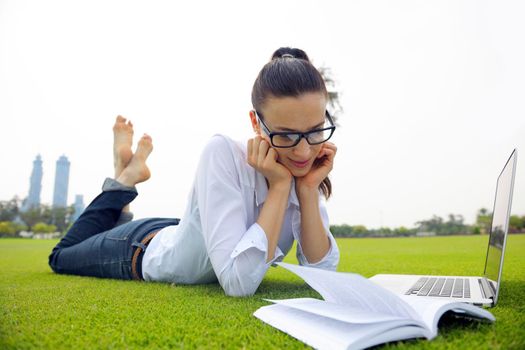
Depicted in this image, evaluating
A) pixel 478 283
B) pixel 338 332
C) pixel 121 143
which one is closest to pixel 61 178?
pixel 121 143

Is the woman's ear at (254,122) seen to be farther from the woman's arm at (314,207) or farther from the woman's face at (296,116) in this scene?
the woman's arm at (314,207)

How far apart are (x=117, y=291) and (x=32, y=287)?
0.86 meters

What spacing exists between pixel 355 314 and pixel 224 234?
1084 millimetres

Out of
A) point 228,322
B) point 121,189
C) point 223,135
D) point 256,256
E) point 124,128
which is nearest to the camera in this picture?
point 228,322

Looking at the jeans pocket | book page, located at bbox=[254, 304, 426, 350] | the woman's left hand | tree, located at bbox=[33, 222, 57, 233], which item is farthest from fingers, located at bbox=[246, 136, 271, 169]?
tree, located at bbox=[33, 222, 57, 233]

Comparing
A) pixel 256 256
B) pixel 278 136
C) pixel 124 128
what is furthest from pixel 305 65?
pixel 124 128

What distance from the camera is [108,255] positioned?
10.6ft

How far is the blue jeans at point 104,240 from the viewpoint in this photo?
3.14 metres

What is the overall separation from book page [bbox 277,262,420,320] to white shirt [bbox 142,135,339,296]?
2.34 ft

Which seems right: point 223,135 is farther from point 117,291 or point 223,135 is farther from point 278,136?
point 117,291

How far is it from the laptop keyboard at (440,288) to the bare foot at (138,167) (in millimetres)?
2656

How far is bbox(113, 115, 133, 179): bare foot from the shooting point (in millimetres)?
4105

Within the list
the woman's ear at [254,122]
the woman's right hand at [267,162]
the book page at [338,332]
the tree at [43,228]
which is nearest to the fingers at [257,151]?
the woman's right hand at [267,162]

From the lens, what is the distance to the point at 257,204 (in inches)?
99.0
